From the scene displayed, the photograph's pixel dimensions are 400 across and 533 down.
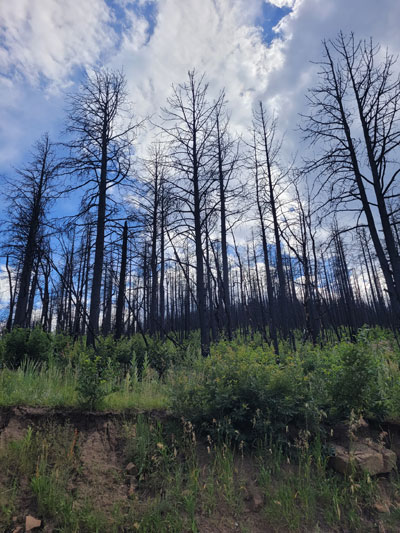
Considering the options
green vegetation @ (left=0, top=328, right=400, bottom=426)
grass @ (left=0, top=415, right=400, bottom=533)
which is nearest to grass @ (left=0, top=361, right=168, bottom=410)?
Result: green vegetation @ (left=0, top=328, right=400, bottom=426)

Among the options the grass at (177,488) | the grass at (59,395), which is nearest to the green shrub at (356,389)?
the grass at (177,488)

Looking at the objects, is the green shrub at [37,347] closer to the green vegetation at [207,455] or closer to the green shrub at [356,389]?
the green vegetation at [207,455]

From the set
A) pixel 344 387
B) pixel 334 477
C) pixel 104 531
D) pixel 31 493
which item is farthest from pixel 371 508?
pixel 31 493

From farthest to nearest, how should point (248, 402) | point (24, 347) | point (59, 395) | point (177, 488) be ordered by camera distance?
point (24, 347) < point (59, 395) < point (248, 402) < point (177, 488)

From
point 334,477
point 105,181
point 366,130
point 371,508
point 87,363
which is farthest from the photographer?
point 105,181

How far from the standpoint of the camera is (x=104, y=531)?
8.05 ft

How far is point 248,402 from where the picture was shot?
3797 millimetres

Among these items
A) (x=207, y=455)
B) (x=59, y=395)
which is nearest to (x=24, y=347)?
(x=59, y=395)

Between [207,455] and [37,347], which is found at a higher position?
[37,347]

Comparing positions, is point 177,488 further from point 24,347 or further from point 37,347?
point 24,347

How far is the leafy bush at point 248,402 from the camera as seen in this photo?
141 inches

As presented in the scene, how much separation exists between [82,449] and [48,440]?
0.41 m

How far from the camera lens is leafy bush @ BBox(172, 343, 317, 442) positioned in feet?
11.8

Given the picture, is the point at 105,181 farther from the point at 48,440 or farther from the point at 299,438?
the point at 299,438
